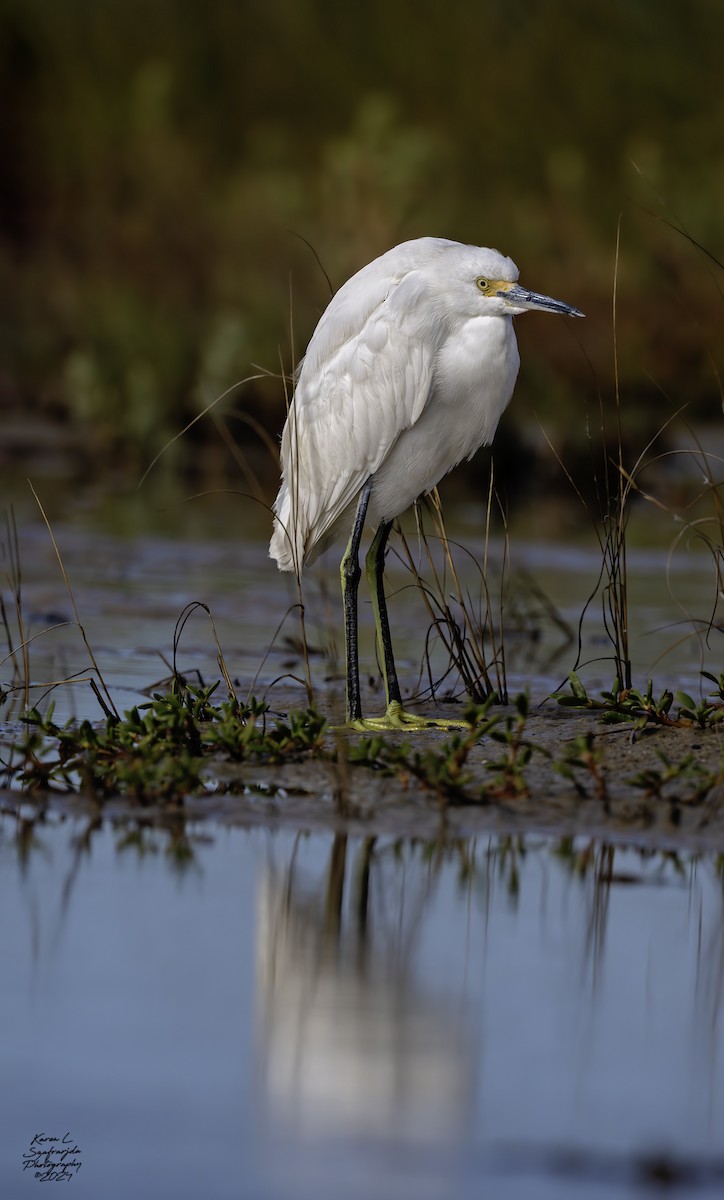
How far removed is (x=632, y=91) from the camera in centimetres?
3312

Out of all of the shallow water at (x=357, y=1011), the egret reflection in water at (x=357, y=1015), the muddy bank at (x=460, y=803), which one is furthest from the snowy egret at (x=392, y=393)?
the egret reflection in water at (x=357, y=1015)

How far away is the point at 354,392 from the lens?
568 cm

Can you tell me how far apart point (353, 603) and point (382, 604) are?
0.10 metres

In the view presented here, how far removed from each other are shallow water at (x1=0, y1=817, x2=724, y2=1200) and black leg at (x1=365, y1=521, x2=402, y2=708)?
143 cm

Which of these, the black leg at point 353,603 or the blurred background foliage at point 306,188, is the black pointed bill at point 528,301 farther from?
the blurred background foliage at point 306,188

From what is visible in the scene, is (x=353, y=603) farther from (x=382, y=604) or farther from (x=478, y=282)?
(x=478, y=282)

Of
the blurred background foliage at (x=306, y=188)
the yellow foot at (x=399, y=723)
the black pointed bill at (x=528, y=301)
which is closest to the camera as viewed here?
the black pointed bill at (x=528, y=301)

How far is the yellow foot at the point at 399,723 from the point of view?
221 inches

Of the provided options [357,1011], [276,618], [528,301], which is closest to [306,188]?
[276,618]

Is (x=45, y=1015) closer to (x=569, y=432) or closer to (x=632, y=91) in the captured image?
(x=569, y=432)

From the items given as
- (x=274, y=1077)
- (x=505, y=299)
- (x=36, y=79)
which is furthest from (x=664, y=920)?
(x=36, y=79)

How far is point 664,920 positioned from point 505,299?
2.25 metres

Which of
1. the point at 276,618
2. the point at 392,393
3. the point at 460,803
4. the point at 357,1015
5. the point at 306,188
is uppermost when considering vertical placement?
the point at 306,188

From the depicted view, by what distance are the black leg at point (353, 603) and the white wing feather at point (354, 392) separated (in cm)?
9
